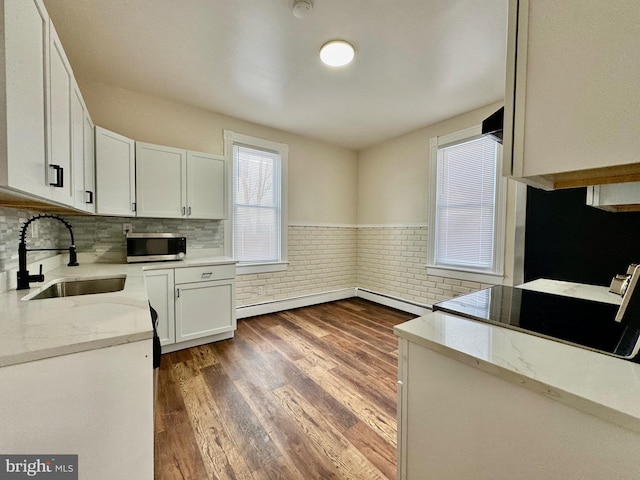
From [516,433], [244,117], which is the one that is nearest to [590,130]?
[516,433]

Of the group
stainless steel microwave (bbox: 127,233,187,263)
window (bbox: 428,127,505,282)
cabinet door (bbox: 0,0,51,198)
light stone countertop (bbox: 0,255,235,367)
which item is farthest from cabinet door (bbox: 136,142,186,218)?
window (bbox: 428,127,505,282)

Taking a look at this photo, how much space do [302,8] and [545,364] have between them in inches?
85.1

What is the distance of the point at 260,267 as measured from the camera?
3.71 m

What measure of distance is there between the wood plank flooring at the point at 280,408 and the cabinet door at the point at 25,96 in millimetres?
1492

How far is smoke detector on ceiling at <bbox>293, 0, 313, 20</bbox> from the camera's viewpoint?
1642mm

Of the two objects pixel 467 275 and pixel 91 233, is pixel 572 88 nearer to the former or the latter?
pixel 467 275

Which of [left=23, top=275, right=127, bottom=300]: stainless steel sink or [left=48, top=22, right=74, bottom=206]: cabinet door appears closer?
[left=48, top=22, right=74, bottom=206]: cabinet door

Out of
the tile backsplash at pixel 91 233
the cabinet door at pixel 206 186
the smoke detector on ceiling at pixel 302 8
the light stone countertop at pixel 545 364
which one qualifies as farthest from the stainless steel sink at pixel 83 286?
the smoke detector on ceiling at pixel 302 8

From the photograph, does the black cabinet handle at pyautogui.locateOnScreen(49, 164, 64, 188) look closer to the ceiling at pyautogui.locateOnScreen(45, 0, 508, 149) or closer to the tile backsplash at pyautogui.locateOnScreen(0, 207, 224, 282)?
the tile backsplash at pyautogui.locateOnScreen(0, 207, 224, 282)

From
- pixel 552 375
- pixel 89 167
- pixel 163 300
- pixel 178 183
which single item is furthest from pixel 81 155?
pixel 552 375

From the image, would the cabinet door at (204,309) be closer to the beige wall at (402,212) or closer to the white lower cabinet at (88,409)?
the white lower cabinet at (88,409)

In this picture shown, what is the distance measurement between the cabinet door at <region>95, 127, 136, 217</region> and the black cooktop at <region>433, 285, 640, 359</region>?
271cm

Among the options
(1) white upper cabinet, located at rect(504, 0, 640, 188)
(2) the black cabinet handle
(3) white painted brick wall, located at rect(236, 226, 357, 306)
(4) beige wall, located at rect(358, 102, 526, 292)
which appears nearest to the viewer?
(1) white upper cabinet, located at rect(504, 0, 640, 188)

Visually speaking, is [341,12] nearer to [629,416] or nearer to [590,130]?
[590,130]
